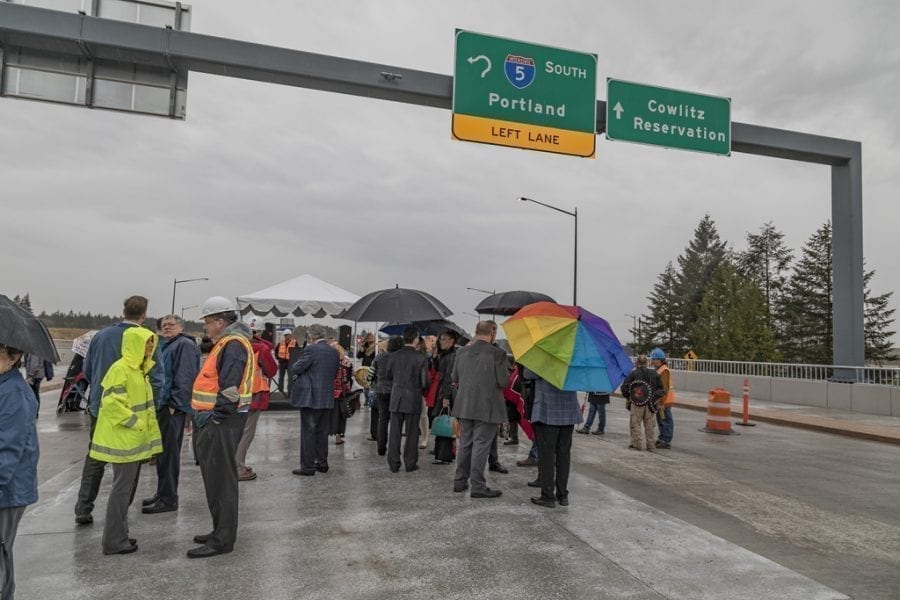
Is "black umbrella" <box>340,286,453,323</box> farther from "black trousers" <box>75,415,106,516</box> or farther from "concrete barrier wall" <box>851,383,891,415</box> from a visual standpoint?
"concrete barrier wall" <box>851,383,891,415</box>

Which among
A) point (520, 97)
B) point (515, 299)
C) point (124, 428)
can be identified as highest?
point (520, 97)

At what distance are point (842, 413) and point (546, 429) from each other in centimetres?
1523

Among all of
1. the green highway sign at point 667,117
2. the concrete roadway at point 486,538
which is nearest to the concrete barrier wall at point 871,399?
the green highway sign at point 667,117

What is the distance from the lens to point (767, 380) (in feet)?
68.5

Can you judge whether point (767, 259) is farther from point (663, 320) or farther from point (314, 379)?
point (314, 379)

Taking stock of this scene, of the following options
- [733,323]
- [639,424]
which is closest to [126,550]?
[639,424]

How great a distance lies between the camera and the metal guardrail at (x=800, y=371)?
17.0 m

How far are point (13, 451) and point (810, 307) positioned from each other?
6780 centimetres

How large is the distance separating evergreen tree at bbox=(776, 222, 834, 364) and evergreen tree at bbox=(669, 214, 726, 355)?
854cm

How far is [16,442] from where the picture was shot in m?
3.03

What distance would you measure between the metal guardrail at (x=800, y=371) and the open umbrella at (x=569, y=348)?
14796mm

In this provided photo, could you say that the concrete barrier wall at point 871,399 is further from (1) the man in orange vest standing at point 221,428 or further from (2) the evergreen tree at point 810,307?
(2) the evergreen tree at point 810,307

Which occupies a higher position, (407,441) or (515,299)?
(515,299)

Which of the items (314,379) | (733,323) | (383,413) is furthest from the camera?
(733,323)
